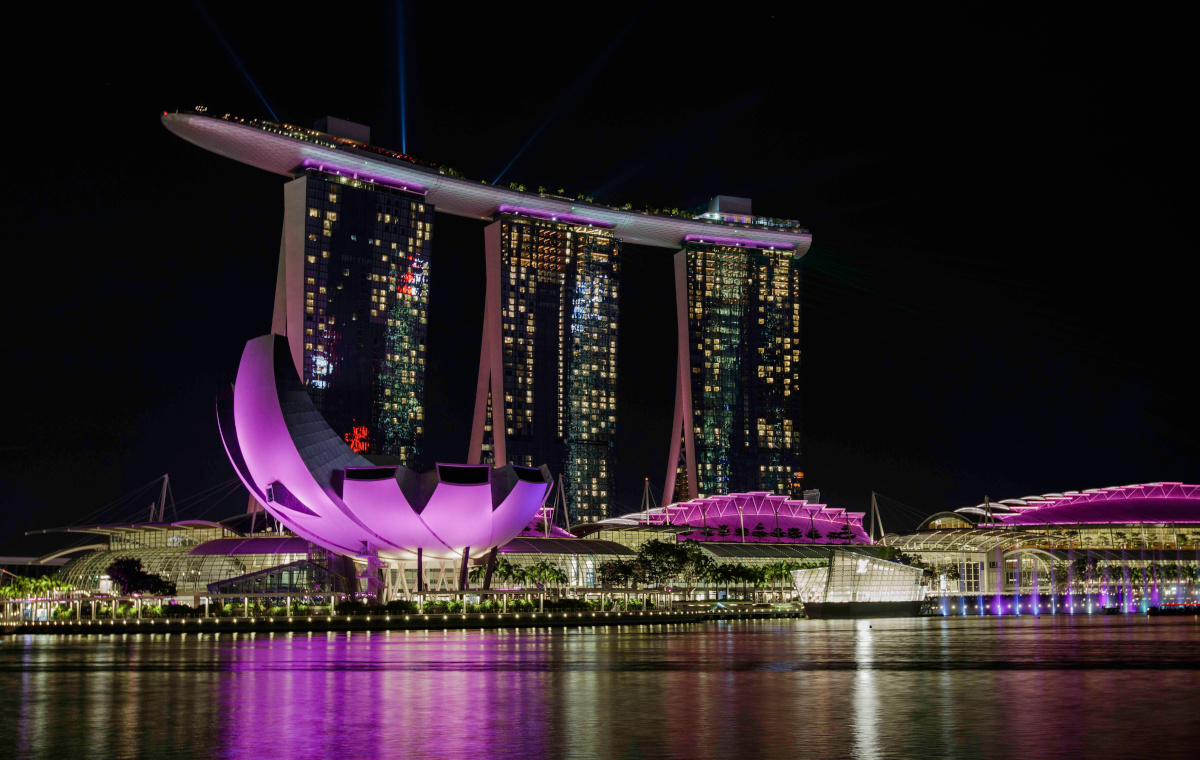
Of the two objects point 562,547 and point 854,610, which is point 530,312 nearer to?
point 562,547

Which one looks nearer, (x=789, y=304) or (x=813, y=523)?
(x=813, y=523)

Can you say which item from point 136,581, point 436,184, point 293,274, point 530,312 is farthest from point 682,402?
point 136,581

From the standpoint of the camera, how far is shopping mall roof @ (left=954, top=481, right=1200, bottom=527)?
440 ft

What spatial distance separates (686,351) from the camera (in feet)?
572

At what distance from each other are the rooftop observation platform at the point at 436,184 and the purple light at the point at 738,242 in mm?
143

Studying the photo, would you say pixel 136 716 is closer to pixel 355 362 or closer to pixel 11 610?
pixel 11 610

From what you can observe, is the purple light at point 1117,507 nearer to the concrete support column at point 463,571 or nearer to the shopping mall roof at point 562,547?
the shopping mall roof at point 562,547

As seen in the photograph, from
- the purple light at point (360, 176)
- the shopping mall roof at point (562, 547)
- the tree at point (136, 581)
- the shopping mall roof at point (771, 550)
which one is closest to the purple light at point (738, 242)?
the purple light at point (360, 176)

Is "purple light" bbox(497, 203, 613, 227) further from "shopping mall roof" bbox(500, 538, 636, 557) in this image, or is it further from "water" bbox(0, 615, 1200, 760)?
"water" bbox(0, 615, 1200, 760)

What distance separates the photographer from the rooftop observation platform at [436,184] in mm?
136875

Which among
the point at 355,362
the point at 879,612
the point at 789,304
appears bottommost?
the point at 879,612

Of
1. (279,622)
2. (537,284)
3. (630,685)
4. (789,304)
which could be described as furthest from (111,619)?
(789,304)

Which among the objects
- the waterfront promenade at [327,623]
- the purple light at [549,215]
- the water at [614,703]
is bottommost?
the waterfront promenade at [327,623]

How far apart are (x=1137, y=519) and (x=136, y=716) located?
130m
